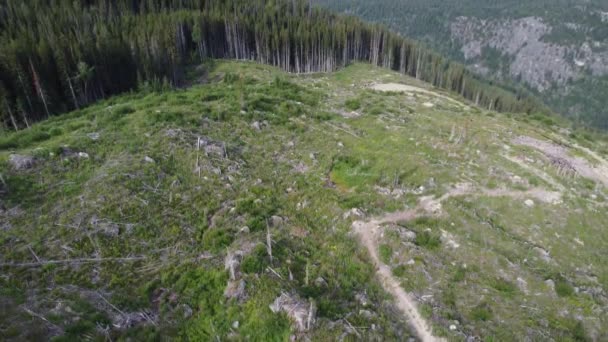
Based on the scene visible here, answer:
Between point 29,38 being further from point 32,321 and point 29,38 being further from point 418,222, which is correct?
point 418,222

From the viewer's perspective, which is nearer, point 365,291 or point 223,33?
point 365,291

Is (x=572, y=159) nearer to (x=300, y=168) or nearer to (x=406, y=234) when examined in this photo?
(x=406, y=234)

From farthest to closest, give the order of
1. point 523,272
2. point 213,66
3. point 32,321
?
point 213,66 < point 523,272 < point 32,321

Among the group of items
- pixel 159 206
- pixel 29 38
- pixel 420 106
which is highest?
pixel 29 38

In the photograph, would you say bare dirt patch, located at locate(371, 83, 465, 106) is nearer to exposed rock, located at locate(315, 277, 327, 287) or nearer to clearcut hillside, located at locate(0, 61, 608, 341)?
clearcut hillside, located at locate(0, 61, 608, 341)

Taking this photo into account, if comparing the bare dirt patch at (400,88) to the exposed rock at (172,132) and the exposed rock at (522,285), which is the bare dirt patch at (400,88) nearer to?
the exposed rock at (172,132)

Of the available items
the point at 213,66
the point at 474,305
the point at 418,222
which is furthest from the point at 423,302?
the point at 213,66

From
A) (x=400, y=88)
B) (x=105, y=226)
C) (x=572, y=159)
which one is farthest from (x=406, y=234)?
(x=400, y=88)
